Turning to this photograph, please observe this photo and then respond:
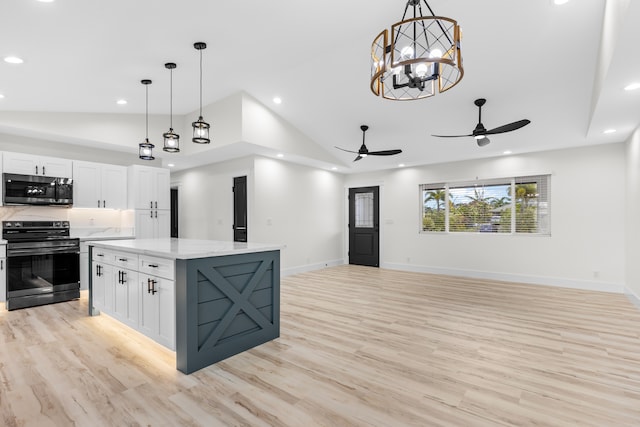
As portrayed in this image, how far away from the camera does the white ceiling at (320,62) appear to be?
3.00 metres

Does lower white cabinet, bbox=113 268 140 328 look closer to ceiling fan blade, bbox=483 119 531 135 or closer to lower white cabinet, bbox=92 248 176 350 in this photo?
lower white cabinet, bbox=92 248 176 350

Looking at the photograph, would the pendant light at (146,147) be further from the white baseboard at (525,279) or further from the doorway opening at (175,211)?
the white baseboard at (525,279)

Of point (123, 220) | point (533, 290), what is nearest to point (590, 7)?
point (533, 290)

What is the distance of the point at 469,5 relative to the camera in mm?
3412

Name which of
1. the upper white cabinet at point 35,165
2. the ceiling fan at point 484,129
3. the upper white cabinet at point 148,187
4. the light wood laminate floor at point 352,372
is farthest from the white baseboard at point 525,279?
the upper white cabinet at point 35,165

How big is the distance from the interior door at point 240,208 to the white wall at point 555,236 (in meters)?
3.74

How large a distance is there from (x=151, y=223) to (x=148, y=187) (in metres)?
0.66

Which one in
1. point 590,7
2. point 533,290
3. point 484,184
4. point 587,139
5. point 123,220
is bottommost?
point 533,290

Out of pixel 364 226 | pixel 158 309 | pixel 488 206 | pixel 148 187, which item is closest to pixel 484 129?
pixel 488 206

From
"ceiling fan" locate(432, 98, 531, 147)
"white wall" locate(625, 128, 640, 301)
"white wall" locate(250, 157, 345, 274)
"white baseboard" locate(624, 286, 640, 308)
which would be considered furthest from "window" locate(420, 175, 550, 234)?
"ceiling fan" locate(432, 98, 531, 147)

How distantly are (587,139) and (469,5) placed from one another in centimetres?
361

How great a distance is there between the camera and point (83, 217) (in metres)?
5.57

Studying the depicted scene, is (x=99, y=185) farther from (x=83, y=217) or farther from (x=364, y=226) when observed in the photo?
(x=364, y=226)

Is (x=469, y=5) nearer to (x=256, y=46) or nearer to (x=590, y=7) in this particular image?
(x=590, y=7)
